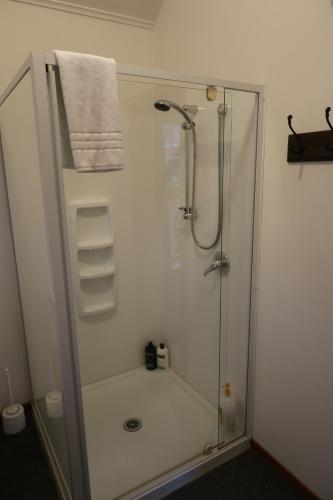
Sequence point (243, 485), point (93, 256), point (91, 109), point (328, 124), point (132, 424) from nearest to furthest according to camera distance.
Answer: point (91, 109), point (328, 124), point (243, 485), point (132, 424), point (93, 256)

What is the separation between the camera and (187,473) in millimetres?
1650

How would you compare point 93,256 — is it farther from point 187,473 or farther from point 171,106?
point 187,473

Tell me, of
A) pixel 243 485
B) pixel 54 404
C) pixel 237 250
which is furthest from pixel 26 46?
pixel 243 485

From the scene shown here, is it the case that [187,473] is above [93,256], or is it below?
below

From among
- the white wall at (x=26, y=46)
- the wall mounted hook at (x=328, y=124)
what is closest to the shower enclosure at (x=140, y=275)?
the white wall at (x=26, y=46)

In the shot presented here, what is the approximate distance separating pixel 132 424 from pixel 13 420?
70 centimetres

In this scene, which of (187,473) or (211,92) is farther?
(187,473)

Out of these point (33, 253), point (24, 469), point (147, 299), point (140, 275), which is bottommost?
point (24, 469)

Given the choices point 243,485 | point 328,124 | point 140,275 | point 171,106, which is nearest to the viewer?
point 328,124

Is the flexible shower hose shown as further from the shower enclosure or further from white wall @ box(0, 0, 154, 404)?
white wall @ box(0, 0, 154, 404)

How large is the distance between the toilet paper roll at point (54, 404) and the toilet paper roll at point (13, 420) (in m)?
0.46

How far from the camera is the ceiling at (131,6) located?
76.3 inches

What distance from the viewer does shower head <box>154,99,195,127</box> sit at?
5.66ft

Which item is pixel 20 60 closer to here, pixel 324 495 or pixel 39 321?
pixel 39 321
